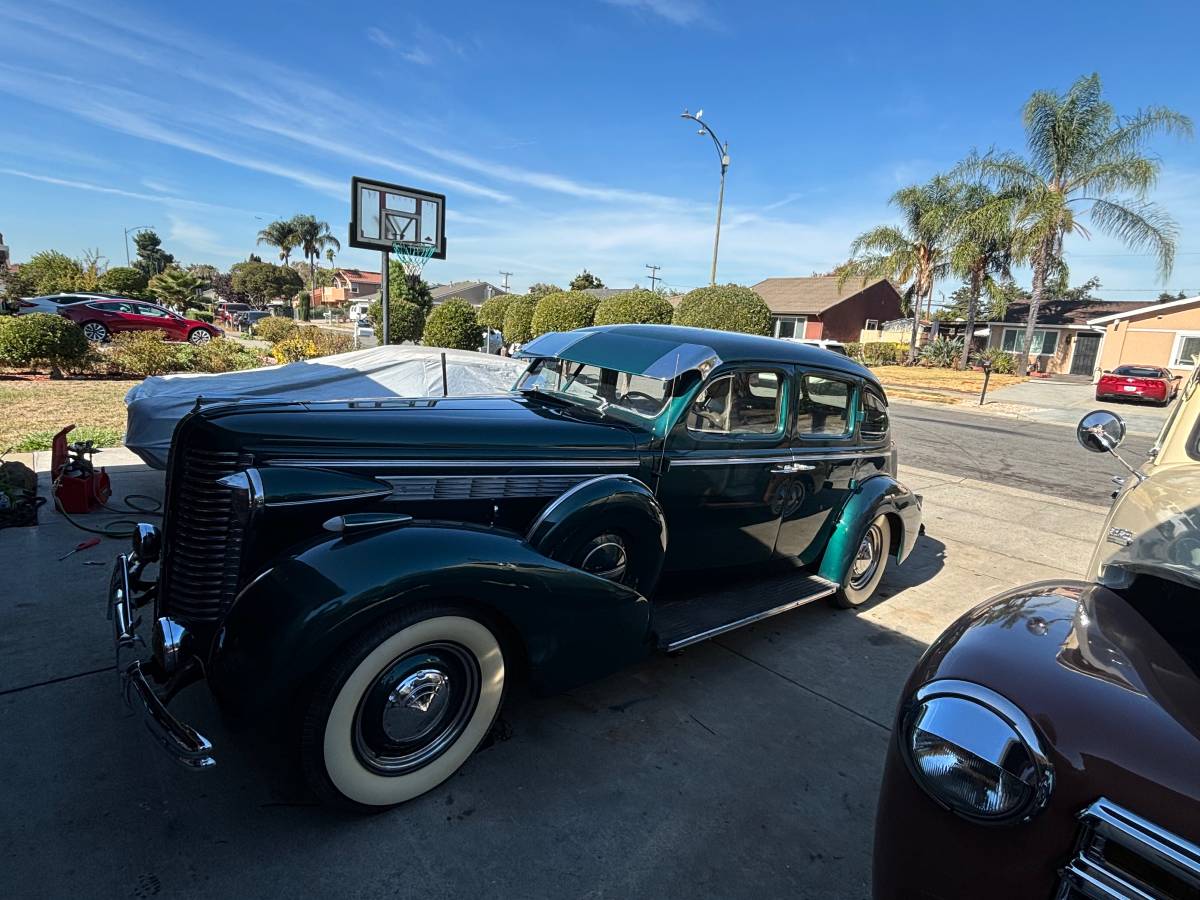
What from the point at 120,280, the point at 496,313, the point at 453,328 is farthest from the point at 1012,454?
the point at 120,280

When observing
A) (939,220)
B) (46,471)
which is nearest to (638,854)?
(46,471)

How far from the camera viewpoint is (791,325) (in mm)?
39656

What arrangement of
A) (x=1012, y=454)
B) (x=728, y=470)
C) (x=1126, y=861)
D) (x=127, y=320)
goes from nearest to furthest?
(x=1126, y=861), (x=728, y=470), (x=1012, y=454), (x=127, y=320)

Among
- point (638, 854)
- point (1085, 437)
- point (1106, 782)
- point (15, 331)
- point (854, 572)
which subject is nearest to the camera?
point (1106, 782)

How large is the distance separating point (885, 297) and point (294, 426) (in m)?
48.4

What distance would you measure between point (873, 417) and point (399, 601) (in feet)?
12.2

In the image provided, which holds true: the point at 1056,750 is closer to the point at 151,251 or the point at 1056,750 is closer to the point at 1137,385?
the point at 1137,385

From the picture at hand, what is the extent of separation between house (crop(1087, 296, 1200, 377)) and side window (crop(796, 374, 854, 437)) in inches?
1288

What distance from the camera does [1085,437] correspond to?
3.38m

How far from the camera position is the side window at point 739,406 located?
3520 mm

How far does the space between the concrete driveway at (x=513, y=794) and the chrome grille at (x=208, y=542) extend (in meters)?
0.53

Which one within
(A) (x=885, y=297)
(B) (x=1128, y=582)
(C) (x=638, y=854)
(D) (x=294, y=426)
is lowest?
(C) (x=638, y=854)

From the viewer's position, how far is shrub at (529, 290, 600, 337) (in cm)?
2306

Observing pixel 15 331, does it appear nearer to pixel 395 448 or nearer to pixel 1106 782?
pixel 395 448
